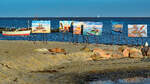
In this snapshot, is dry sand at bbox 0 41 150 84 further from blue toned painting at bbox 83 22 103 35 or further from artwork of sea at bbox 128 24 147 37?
artwork of sea at bbox 128 24 147 37

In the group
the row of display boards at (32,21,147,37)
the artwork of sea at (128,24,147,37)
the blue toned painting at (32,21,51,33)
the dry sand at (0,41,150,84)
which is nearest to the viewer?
the dry sand at (0,41,150,84)

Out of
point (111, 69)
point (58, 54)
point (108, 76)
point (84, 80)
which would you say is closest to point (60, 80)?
point (84, 80)

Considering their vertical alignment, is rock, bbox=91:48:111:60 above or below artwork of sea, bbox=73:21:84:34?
below

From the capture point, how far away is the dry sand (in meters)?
20.3

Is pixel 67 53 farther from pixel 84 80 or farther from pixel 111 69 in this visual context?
pixel 84 80

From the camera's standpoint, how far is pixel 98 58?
3019 centimetres

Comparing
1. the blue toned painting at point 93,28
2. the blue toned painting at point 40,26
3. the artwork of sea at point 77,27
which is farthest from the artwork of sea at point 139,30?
the blue toned painting at point 40,26

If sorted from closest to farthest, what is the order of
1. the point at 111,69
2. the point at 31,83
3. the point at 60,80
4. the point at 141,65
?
the point at 31,83 → the point at 60,80 → the point at 111,69 → the point at 141,65

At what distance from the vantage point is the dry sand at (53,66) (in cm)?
2027

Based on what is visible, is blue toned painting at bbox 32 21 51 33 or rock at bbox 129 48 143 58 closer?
rock at bbox 129 48 143 58

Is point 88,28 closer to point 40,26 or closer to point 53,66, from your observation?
point 40,26

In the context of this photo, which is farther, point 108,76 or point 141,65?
point 141,65

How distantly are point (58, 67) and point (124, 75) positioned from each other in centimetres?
494

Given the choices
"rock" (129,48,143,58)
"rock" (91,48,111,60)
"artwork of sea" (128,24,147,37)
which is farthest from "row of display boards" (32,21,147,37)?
"rock" (91,48,111,60)
